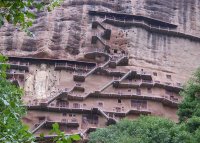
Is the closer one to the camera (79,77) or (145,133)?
(145,133)

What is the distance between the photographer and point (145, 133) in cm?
1973

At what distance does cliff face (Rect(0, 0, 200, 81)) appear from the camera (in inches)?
1258

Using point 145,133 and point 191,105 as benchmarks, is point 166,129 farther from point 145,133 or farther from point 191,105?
point 191,105

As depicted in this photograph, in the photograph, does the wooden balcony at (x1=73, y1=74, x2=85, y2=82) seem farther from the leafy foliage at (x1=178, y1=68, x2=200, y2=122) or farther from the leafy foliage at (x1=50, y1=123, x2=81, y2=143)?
the leafy foliage at (x1=50, y1=123, x2=81, y2=143)

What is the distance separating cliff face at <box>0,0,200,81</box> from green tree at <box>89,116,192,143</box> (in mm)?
10224

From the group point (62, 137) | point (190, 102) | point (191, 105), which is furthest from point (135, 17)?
point (62, 137)

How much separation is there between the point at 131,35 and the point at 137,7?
11.1 ft

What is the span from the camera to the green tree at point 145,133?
18781 millimetres

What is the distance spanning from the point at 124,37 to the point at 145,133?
46.6 ft

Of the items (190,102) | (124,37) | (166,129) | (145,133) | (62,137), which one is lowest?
(145,133)

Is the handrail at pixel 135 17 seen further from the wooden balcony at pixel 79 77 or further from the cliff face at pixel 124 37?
the wooden balcony at pixel 79 77

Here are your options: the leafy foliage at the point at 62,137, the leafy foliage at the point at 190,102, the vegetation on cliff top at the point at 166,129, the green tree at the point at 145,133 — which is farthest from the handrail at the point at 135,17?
the leafy foliage at the point at 62,137

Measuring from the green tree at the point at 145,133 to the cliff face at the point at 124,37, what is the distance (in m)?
10.2

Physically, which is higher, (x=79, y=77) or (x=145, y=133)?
(x=79, y=77)
